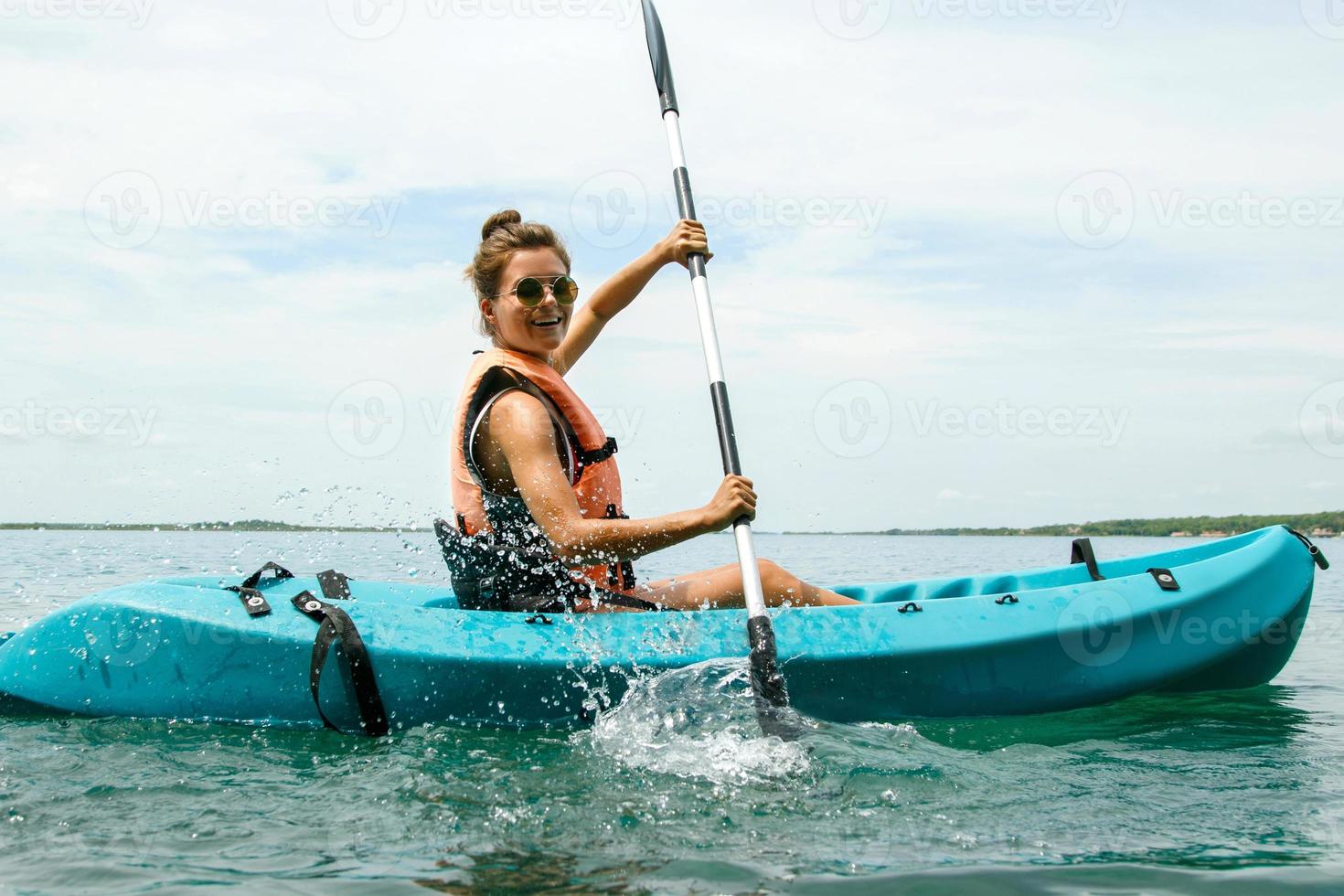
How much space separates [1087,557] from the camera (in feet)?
16.6

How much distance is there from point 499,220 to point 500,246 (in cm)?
21

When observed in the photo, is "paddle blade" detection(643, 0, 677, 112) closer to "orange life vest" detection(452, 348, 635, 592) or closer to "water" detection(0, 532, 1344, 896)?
"orange life vest" detection(452, 348, 635, 592)

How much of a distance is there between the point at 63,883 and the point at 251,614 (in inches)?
61.7

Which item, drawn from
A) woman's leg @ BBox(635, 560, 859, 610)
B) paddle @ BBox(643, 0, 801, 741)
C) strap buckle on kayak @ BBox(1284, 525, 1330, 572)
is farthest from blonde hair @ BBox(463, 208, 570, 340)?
strap buckle on kayak @ BBox(1284, 525, 1330, 572)

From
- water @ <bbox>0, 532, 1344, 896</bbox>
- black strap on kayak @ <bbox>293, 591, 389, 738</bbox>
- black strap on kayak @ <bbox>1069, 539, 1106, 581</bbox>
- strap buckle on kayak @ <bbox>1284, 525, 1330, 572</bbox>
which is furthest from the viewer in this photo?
black strap on kayak @ <bbox>1069, 539, 1106, 581</bbox>

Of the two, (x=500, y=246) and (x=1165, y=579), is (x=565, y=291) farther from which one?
(x=1165, y=579)

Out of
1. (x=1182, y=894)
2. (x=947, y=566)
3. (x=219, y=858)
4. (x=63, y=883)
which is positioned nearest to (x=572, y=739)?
(x=219, y=858)

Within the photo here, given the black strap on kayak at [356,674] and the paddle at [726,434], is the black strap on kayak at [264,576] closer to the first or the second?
the black strap on kayak at [356,674]

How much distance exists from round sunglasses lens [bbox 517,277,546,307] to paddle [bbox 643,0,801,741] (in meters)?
0.78

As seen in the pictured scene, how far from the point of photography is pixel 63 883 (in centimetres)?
225

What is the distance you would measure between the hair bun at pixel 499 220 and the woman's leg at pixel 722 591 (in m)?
1.53

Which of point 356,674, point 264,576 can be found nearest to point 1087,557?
point 356,674

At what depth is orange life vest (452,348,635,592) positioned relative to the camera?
3.65 m

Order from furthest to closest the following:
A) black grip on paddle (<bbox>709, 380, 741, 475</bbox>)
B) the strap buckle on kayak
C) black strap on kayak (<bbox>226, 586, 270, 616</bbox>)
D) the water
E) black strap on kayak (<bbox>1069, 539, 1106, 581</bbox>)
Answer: black strap on kayak (<bbox>1069, 539, 1106, 581</bbox>), the strap buckle on kayak, black grip on paddle (<bbox>709, 380, 741, 475</bbox>), black strap on kayak (<bbox>226, 586, 270, 616</bbox>), the water
